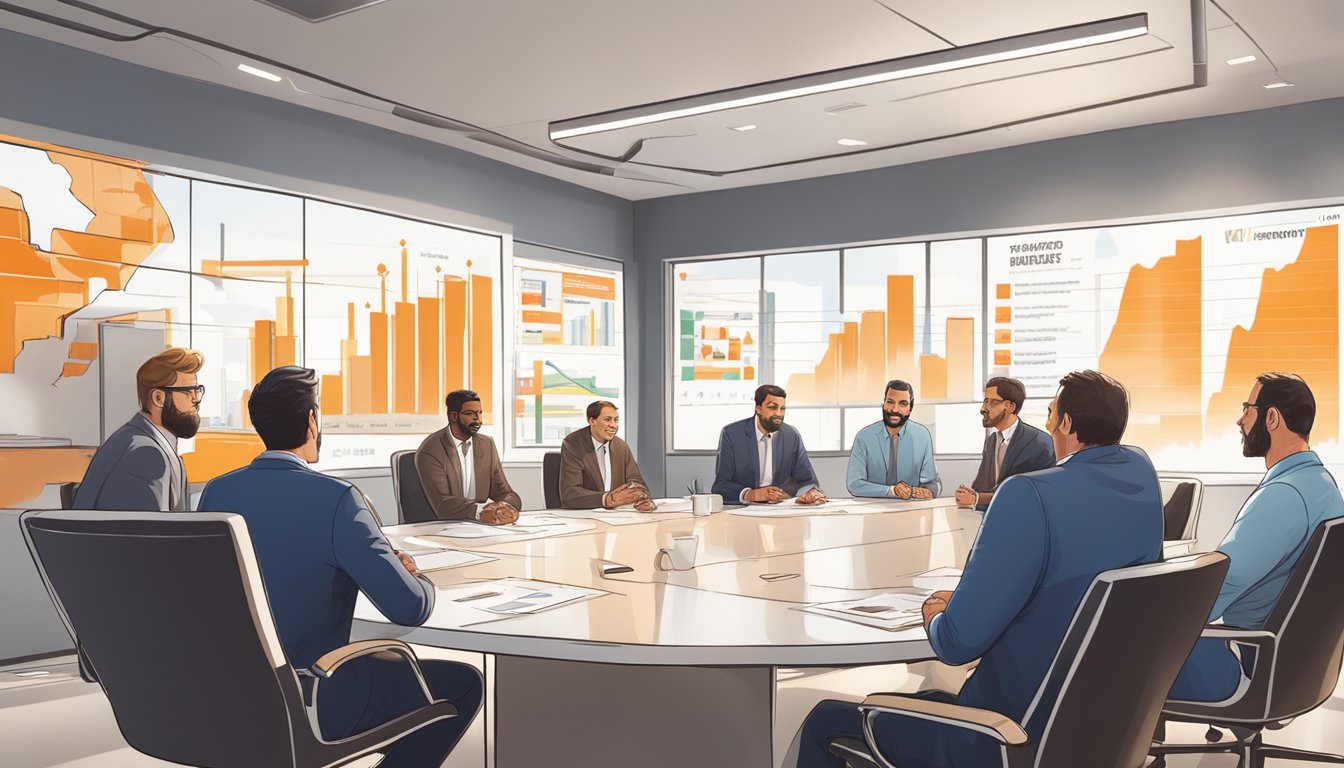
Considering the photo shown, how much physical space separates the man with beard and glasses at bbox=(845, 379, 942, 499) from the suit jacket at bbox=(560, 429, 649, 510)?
142 centimetres

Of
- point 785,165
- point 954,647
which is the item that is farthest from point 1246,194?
point 954,647

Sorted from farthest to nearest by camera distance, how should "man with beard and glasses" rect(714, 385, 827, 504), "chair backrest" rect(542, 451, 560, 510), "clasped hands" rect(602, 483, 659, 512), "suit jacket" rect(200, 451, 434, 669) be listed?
"man with beard and glasses" rect(714, 385, 827, 504), "chair backrest" rect(542, 451, 560, 510), "clasped hands" rect(602, 483, 659, 512), "suit jacket" rect(200, 451, 434, 669)

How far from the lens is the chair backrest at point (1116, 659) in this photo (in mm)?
1688

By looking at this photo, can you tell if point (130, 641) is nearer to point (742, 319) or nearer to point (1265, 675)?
point (1265, 675)

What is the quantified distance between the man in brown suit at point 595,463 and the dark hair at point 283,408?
109 inches

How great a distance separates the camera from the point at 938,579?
2811 millimetres

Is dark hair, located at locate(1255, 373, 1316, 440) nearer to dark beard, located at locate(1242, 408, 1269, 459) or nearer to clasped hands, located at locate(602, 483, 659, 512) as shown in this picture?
dark beard, located at locate(1242, 408, 1269, 459)

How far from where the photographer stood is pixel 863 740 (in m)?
2.17

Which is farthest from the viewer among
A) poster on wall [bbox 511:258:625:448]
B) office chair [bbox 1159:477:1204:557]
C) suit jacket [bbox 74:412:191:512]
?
poster on wall [bbox 511:258:625:448]

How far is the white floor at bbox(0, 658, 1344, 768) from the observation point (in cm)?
363

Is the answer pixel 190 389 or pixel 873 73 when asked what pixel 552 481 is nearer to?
pixel 190 389

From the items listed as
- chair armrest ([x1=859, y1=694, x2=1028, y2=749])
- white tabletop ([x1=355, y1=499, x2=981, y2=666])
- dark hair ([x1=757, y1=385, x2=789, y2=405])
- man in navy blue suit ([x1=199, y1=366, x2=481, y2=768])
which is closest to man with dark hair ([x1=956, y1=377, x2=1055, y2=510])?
white tabletop ([x1=355, y1=499, x2=981, y2=666])

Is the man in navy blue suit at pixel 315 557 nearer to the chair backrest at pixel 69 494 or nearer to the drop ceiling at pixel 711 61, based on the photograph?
the chair backrest at pixel 69 494

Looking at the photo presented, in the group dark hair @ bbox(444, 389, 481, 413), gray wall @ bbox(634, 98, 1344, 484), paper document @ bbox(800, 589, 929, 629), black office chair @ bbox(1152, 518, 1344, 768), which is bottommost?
black office chair @ bbox(1152, 518, 1344, 768)
